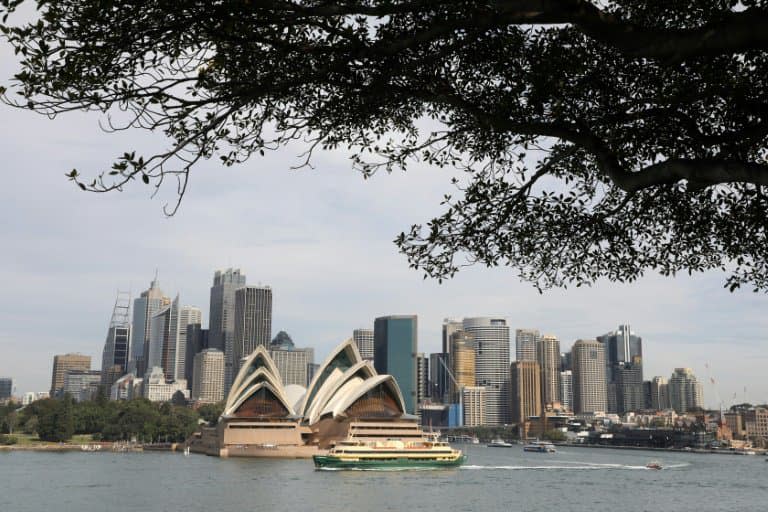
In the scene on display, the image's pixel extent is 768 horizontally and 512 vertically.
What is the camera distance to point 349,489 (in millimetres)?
46688

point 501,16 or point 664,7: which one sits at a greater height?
point 664,7

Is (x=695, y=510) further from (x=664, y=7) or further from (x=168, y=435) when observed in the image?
(x=168, y=435)

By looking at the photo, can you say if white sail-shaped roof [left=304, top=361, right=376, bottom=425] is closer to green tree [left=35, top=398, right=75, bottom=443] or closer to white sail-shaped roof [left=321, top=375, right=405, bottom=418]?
white sail-shaped roof [left=321, top=375, right=405, bottom=418]

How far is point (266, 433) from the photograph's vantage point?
86.2 meters

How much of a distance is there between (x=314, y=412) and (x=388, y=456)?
23.2 meters

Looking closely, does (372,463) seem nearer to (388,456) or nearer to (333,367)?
(388,456)

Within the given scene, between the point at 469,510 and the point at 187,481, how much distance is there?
821 inches

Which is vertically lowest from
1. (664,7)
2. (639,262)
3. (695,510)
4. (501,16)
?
(695,510)

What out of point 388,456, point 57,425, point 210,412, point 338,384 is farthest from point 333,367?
point 210,412

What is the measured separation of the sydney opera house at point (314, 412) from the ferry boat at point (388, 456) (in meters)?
8.36

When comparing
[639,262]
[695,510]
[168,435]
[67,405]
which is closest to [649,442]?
[168,435]

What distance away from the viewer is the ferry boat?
63688 millimetres

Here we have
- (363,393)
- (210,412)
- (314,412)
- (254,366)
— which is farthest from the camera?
(210,412)

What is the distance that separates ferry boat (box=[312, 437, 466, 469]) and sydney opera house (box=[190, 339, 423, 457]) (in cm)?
836
